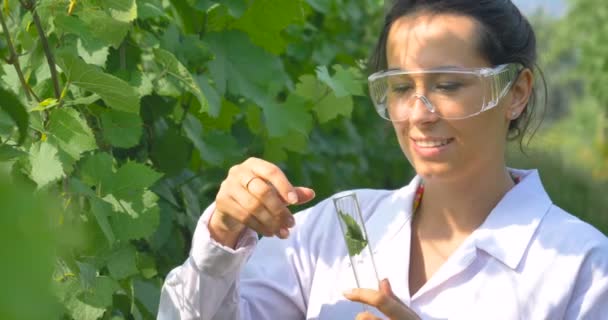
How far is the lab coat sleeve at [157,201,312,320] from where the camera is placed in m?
1.68

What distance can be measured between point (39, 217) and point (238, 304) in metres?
1.37

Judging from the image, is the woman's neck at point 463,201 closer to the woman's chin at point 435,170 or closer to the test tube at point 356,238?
the woman's chin at point 435,170

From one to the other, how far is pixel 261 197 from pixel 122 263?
335 mm

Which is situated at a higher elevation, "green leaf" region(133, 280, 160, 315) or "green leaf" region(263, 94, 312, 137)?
"green leaf" region(263, 94, 312, 137)

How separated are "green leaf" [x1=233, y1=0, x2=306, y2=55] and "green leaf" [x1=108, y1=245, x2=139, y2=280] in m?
0.72

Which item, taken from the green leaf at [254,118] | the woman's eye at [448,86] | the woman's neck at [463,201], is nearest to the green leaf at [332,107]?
the green leaf at [254,118]

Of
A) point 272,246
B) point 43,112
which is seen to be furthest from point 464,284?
point 43,112

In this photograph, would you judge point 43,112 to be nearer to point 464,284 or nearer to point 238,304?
point 238,304

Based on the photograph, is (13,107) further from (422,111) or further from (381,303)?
(422,111)

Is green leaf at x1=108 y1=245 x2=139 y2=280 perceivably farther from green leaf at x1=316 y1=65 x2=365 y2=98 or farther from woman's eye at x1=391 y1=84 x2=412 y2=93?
green leaf at x1=316 y1=65 x2=365 y2=98

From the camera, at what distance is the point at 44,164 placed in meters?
1.53

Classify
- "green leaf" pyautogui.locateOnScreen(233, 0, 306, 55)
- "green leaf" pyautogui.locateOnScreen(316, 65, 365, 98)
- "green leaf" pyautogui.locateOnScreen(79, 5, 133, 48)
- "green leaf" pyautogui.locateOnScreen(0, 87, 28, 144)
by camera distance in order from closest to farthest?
"green leaf" pyautogui.locateOnScreen(0, 87, 28, 144), "green leaf" pyautogui.locateOnScreen(79, 5, 133, 48), "green leaf" pyautogui.locateOnScreen(233, 0, 306, 55), "green leaf" pyautogui.locateOnScreen(316, 65, 365, 98)

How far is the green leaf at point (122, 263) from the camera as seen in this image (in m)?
1.70

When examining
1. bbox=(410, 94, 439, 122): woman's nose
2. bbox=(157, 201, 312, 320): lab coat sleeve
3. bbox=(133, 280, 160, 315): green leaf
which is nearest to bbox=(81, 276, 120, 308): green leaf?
bbox=(157, 201, 312, 320): lab coat sleeve
